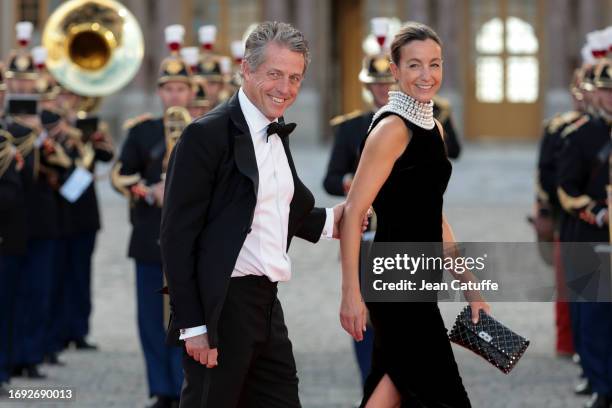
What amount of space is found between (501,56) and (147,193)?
2200 cm

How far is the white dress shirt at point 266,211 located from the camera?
15.1 feet

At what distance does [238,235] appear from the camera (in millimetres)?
4516

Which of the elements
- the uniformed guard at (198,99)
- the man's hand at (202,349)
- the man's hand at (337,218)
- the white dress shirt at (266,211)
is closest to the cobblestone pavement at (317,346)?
the man's hand at (337,218)

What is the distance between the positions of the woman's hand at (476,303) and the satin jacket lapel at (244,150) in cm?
91

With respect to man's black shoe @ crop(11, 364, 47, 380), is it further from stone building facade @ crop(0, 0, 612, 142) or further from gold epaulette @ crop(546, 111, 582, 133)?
stone building facade @ crop(0, 0, 612, 142)

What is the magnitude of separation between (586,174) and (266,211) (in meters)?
3.78

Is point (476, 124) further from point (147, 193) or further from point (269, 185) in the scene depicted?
point (269, 185)

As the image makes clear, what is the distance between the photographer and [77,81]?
10.8 metres

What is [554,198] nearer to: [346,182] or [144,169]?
[346,182]

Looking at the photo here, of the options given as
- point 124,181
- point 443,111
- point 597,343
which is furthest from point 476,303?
point 443,111

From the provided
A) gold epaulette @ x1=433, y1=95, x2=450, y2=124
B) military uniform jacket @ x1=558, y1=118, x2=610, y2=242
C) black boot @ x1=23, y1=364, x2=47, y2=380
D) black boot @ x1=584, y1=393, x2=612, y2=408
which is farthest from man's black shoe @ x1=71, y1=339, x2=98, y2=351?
black boot @ x1=584, y1=393, x2=612, y2=408

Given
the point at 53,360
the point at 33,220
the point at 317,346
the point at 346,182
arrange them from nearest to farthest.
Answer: the point at 346,182 → the point at 33,220 → the point at 53,360 → the point at 317,346

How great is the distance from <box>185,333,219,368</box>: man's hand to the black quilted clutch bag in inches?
34.5

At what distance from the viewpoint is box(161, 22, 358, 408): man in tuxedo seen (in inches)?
177
